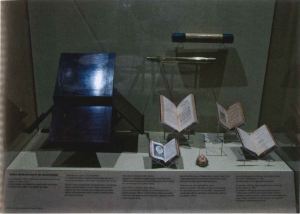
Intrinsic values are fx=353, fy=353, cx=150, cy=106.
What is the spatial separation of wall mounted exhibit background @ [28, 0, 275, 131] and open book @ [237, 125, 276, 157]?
246 mm

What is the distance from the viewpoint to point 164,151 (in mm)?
1242

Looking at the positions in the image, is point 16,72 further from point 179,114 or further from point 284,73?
point 284,73

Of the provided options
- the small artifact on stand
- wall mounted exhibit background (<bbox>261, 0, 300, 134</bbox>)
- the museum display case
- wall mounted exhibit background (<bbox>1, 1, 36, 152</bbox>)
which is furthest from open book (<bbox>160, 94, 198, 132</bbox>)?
wall mounted exhibit background (<bbox>1, 1, 36, 152</bbox>)

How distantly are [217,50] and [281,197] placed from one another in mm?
621

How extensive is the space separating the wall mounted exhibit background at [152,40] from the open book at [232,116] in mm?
109

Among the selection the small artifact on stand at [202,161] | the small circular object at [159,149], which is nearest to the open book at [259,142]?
the small artifact on stand at [202,161]

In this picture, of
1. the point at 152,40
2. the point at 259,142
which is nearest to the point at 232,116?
the point at 259,142

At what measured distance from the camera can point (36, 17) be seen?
141 centimetres

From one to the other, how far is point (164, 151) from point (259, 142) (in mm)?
355

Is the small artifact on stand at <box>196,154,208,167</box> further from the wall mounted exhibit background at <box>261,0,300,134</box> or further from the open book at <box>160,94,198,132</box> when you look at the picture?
the wall mounted exhibit background at <box>261,0,300,134</box>

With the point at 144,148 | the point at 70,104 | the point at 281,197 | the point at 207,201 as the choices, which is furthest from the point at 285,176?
the point at 70,104

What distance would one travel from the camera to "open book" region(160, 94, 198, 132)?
1.26m

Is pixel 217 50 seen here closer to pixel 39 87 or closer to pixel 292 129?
pixel 292 129

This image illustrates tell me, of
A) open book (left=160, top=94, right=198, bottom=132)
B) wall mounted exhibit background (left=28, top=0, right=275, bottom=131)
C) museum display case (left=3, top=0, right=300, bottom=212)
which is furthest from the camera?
wall mounted exhibit background (left=28, top=0, right=275, bottom=131)
